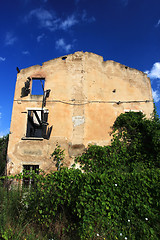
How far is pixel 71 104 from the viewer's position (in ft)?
32.2

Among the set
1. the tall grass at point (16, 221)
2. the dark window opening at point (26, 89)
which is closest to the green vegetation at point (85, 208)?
the tall grass at point (16, 221)

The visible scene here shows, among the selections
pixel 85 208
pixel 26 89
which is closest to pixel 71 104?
pixel 26 89

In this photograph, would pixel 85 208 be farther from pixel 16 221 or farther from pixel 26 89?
pixel 26 89

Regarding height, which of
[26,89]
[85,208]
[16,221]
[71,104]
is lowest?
[16,221]

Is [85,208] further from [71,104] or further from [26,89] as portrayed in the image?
[26,89]

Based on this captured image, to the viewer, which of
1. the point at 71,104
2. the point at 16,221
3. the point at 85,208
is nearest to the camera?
the point at 85,208

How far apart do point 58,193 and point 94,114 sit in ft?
19.6

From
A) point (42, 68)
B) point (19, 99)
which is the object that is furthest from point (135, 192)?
point (42, 68)

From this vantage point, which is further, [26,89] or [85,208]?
[26,89]

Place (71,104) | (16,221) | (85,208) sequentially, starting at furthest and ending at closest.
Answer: (71,104), (16,221), (85,208)

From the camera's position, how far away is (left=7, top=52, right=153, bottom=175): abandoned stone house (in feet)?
29.3

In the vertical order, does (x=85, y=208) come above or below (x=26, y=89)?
below

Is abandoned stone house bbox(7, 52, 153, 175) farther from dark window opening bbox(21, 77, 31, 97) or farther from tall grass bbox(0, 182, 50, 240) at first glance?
tall grass bbox(0, 182, 50, 240)

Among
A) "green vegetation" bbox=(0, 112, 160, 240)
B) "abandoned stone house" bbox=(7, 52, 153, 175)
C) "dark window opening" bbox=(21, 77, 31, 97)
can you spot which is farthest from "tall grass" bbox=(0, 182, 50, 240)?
"dark window opening" bbox=(21, 77, 31, 97)
